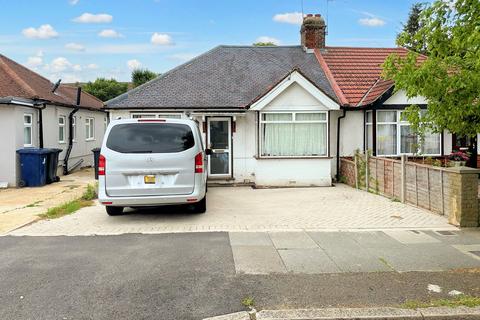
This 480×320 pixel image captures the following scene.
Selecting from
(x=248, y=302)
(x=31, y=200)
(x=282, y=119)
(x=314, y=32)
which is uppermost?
(x=314, y=32)

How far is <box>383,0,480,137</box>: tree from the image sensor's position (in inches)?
249

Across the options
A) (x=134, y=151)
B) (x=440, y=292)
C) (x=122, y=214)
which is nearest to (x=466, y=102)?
(x=440, y=292)

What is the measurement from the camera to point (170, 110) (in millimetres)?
15188

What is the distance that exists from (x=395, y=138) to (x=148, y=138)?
10.1m

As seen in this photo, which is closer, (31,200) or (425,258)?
(425,258)

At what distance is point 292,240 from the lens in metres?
7.45

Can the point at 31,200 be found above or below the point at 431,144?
below

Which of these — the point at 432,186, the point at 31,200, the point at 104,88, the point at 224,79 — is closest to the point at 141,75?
the point at 104,88

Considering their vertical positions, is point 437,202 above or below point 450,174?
below

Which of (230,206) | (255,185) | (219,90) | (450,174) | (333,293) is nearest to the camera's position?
(333,293)

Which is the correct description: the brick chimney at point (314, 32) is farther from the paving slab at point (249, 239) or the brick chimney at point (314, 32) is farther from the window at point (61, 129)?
the paving slab at point (249, 239)

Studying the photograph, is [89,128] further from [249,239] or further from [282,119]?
[249,239]

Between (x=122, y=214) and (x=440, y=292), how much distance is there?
696cm

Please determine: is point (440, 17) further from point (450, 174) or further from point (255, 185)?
point (255, 185)
